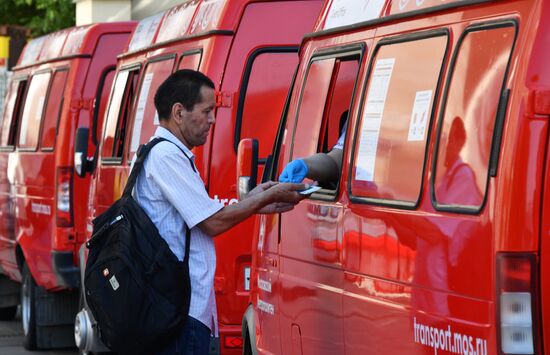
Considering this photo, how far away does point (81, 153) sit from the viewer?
471 inches

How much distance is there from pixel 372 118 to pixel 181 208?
868 mm

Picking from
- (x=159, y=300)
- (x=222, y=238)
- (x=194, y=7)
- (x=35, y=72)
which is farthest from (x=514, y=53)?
(x=35, y=72)

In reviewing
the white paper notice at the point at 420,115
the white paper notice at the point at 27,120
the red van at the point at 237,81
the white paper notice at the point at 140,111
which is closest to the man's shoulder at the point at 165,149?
the white paper notice at the point at 420,115

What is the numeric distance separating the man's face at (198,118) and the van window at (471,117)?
1.09 meters

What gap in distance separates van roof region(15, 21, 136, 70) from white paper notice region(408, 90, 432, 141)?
788 centimetres

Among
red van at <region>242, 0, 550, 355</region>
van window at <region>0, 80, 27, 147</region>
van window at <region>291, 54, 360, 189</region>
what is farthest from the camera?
van window at <region>0, 80, 27, 147</region>

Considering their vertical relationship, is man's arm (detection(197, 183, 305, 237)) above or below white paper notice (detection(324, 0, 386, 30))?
below

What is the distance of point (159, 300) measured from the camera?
546 cm

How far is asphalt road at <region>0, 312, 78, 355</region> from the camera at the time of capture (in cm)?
1259

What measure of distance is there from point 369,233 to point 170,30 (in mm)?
4648

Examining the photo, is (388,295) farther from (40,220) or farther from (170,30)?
(40,220)

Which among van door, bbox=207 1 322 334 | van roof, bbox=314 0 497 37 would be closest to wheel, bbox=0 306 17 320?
van door, bbox=207 1 322 334

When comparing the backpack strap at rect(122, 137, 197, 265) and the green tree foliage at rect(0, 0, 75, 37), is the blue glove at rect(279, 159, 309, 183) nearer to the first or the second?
the backpack strap at rect(122, 137, 197, 265)

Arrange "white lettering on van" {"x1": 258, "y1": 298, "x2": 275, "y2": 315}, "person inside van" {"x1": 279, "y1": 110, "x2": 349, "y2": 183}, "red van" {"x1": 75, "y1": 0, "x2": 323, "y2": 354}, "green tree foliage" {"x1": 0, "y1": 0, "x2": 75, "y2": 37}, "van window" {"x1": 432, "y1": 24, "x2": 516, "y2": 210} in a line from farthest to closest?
"green tree foliage" {"x1": 0, "y1": 0, "x2": 75, "y2": 37}, "red van" {"x1": 75, "y1": 0, "x2": 323, "y2": 354}, "white lettering on van" {"x1": 258, "y1": 298, "x2": 275, "y2": 315}, "person inside van" {"x1": 279, "y1": 110, "x2": 349, "y2": 183}, "van window" {"x1": 432, "y1": 24, "x2": 516, "y2": 210}
